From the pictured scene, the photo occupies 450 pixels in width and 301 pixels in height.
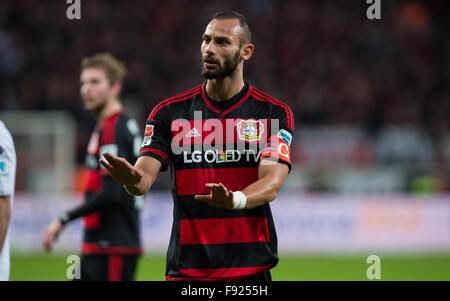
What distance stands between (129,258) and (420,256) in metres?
8.23

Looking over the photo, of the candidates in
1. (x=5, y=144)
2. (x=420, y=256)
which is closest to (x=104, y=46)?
(x=420, y=256)

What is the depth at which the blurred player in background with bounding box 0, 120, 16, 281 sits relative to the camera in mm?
3531

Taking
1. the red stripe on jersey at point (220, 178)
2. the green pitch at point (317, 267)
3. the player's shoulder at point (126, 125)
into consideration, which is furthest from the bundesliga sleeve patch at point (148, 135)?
the green pitch at point (317, 267)

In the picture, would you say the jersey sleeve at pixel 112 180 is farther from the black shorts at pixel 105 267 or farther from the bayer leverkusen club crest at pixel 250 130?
the bayer leverkusen club crest at pixel 250 130

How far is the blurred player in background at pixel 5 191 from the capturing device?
3.53m

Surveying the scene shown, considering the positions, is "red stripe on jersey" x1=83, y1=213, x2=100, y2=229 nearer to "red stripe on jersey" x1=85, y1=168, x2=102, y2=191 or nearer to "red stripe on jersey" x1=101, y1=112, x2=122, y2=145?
"red stripe on jersey" x1=85, y1=168, x2=102, y2=191

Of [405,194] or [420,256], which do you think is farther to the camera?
[405,194]

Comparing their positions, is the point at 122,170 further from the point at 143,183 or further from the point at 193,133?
the point at 193,133

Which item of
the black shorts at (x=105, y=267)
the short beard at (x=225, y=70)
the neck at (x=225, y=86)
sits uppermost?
the short beard at (x=225, y=70)

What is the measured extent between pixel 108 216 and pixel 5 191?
191 centimetres

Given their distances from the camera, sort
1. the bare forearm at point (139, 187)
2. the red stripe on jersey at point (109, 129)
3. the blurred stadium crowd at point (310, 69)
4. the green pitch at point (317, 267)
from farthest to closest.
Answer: the blurred stadium crowd at point (310, 69) < the green pitch at point (317, 267) < the red stripe on jersey at point (109, 129) < the bare forearm at point (139, 187)

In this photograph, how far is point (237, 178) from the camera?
371 centimetres

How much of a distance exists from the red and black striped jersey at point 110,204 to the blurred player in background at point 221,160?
1620mm

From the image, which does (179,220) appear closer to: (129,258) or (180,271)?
(180,271)
